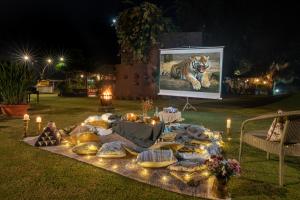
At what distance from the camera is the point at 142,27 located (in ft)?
57.3

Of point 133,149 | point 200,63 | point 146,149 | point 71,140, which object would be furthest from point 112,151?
point 200,63

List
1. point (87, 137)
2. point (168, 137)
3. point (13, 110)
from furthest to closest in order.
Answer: point (13, 110), point (168, 137), point (87, 137)

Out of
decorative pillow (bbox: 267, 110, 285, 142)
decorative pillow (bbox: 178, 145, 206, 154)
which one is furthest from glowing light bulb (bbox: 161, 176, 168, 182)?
decorative pillow (bbox: 267, 110, 285, 142)

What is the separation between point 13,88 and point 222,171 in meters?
8.42

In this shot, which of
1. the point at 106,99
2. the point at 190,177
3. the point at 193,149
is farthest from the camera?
the point at 106,99

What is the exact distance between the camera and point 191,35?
16391 millimetres

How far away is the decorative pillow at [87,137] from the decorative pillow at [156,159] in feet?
4.76

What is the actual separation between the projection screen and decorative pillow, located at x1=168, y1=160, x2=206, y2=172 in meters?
6.40

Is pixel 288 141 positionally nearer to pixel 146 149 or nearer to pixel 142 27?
pixel 146 149

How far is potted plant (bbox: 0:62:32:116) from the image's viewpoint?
10219 mm

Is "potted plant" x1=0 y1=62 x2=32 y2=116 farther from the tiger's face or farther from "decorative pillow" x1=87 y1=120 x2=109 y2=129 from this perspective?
the tiger's face

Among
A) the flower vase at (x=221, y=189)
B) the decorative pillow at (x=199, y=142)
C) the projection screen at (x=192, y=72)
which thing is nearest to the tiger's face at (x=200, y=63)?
the projection screen at (x=192, y=72)

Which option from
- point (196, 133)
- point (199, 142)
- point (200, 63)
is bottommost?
point (199, 142)

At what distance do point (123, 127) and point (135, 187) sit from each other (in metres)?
2.46
